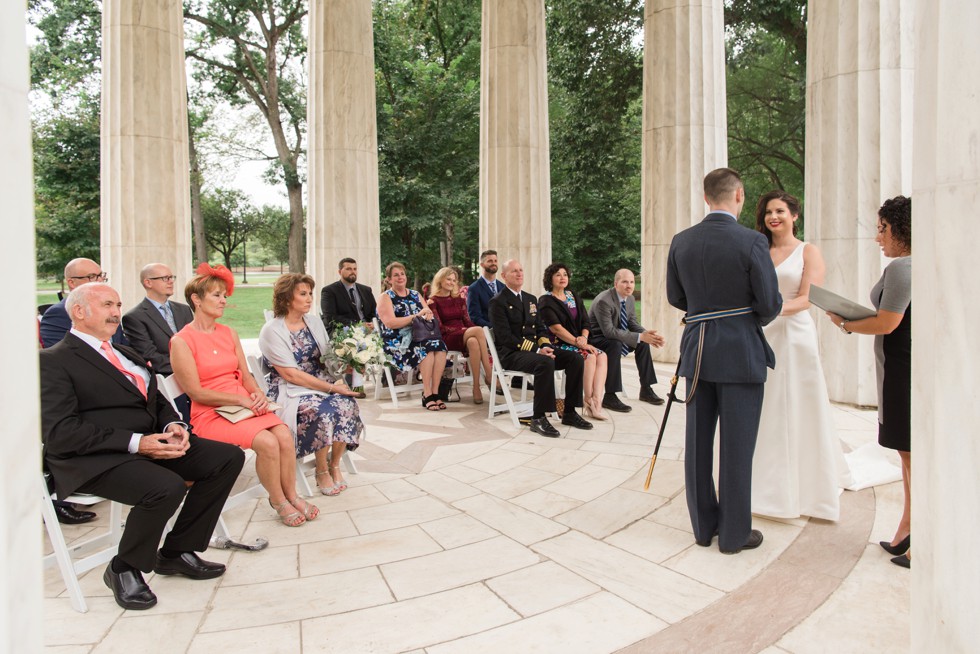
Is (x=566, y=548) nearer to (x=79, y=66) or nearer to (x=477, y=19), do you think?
(x=79, y=66)

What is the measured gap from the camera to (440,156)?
28.1 m

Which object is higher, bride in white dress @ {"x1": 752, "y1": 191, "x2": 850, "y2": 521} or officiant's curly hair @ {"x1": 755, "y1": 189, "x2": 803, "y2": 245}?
officiant's curly hair @ {"x1": 755, "y1": 189, "x2": 803, "y2": 245}

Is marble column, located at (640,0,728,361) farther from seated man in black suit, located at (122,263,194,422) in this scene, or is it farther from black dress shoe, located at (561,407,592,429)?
seated man in black suit, located at (122,263,194,422)

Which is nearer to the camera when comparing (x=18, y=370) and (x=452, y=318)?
(x=18, y=370)

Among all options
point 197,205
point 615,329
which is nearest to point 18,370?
point 615,329

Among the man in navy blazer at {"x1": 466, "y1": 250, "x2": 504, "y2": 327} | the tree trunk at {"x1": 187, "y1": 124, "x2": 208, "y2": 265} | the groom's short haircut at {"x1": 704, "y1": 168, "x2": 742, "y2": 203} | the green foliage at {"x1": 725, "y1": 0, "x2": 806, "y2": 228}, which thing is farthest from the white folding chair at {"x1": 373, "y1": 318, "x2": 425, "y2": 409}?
the tree trunk at {"x1": 187, "y1": 124, "x2": 208, "y2": 265}

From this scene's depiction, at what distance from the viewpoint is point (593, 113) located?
89.0 feet

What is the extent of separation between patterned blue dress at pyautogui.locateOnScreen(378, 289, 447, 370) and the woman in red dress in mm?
363

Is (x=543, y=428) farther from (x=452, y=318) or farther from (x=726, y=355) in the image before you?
(x=726, y=355)

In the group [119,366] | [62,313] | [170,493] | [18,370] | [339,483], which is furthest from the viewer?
[339,483]

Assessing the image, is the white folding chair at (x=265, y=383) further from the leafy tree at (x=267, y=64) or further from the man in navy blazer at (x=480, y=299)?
the leafy tree at (x=267, y=64)

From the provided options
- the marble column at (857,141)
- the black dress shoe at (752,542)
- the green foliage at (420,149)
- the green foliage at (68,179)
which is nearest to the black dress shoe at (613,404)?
the marble column at (857,141)

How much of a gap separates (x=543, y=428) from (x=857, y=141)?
5.73 meters

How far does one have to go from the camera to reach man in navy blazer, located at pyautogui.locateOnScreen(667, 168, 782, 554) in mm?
4312
